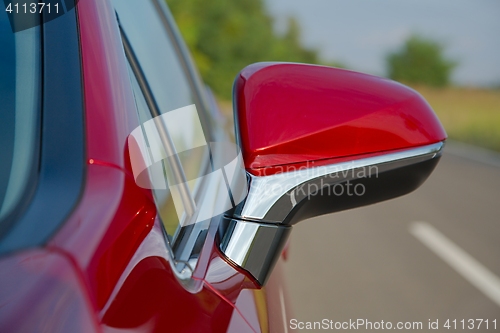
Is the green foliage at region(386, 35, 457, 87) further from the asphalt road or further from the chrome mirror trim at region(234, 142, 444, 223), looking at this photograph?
the chrome mirror trim at region(234, 142, 444, 223)

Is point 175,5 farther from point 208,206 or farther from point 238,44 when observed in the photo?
point 208,206

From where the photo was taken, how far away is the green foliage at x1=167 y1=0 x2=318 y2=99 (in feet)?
100

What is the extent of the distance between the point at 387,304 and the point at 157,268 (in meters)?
3.29

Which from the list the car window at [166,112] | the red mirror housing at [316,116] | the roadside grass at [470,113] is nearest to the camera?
the red mirror housing at [316,116]

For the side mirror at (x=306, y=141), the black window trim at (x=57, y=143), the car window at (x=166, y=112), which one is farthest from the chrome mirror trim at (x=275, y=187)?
the black window trim at (x=57, y=143)

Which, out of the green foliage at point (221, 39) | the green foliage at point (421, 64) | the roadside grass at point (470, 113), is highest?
the green foliage at point (221, 39)

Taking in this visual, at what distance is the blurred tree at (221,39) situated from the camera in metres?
30.5

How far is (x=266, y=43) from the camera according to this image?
118ft

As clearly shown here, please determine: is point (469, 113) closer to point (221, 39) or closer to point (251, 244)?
point (221, 39)

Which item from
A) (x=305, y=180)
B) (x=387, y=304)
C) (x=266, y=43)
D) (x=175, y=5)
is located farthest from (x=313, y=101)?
(x=266, y=43)

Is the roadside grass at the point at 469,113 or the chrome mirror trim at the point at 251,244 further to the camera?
the roadside grass at the point at 469,113

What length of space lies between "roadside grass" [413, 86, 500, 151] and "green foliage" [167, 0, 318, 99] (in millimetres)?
9307

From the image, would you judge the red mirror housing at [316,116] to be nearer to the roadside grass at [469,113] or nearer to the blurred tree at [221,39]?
the roadside grass at [469,113]

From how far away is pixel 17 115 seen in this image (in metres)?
0.85
